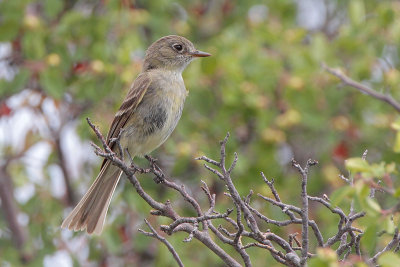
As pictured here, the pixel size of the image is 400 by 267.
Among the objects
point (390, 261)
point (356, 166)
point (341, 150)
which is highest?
point (341, 150)

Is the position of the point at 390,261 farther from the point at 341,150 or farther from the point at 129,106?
the point at 341,150

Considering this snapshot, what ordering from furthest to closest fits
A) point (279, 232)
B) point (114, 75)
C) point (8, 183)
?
point (8, 183), point (279, 232), point (114, 75)

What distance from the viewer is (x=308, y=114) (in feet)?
22.0

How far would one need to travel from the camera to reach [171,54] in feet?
19.4

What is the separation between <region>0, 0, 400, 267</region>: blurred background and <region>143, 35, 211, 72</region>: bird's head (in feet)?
0.90

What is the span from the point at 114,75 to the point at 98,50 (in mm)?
322

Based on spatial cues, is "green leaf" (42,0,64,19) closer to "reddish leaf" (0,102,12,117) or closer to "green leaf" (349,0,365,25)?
"reddish leaf" (0,102,12,117)

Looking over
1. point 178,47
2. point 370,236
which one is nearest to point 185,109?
point 178,47

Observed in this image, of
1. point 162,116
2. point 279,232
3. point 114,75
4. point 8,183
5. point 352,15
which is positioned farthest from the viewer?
point 8,183

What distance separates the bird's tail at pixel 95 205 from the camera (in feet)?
16.4

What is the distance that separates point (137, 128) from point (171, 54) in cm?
95

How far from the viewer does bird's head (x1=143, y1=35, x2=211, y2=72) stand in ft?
19.2

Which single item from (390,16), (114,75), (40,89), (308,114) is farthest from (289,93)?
(40,89)

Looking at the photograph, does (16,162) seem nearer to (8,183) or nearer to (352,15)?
(8,183)
